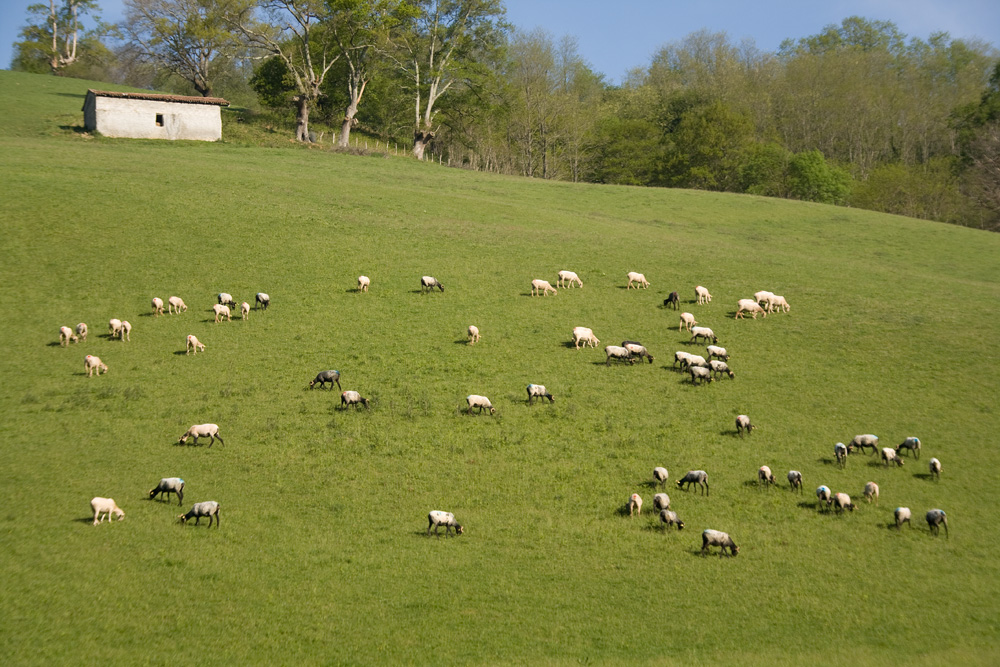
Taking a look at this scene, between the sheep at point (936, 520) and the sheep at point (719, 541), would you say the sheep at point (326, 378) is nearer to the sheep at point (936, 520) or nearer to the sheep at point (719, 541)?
the sheep at point (719, 541)

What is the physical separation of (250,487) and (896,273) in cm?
4259

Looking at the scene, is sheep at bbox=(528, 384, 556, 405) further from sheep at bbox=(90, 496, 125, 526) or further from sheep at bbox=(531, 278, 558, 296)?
sheep at bbox=(90, 496, 125, 526)

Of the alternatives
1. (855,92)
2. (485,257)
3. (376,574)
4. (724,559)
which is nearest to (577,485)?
(724,559)

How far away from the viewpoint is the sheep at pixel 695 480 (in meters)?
24.0

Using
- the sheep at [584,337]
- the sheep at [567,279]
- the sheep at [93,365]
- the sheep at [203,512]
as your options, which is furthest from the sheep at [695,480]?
the sheep at [93,365]

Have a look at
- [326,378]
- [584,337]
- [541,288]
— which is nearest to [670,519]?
[584,337]

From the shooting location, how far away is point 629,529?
22062 mm

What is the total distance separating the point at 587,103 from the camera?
117500 mm

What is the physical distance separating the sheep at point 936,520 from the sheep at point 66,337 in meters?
32.0

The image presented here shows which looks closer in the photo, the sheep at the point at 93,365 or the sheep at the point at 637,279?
the sheep at the point at 93,365

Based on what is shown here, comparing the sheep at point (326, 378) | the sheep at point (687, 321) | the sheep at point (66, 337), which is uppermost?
the sheep at point (687, 321)

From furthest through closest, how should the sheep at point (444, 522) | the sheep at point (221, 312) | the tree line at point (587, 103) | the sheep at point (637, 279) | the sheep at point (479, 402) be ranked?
1. the tree line at point (587, 103)
2. the sheep at point (637, 279)
3. the sheep at point (221, 312)
4. the sheep at point (479, 402)
5. the sheep at point (444, 522)

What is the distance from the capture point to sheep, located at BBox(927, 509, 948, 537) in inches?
883

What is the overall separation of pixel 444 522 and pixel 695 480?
7.81 metres
